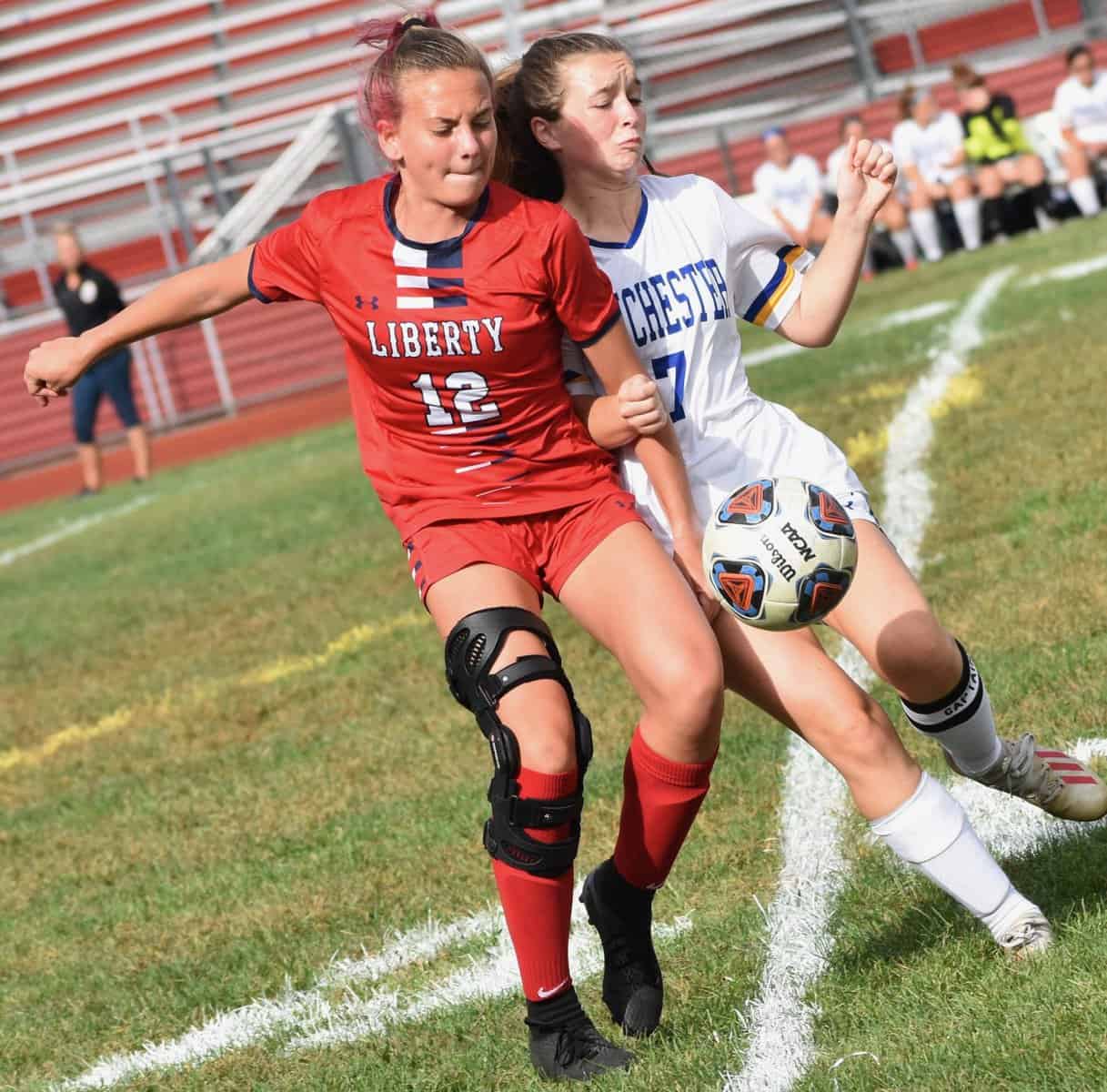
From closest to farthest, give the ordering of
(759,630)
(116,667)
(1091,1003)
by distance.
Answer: (1091,1003) → (759,630) → (116,667)

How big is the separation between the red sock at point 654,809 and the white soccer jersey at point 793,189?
16.8m

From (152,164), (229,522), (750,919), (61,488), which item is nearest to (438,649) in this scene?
(750,919)

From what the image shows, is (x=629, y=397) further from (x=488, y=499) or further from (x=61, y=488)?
(x=61, y=488)

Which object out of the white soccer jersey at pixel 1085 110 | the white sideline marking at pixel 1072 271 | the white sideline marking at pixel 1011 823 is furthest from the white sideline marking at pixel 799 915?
the white soccer jersey at pixel 1085 110

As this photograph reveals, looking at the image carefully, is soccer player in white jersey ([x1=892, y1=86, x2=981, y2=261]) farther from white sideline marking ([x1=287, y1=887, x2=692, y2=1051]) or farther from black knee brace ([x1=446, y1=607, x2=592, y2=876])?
black knee brace ([x1=446, y1=607, x2=592, y2=876])

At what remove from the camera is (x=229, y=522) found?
11.8 m

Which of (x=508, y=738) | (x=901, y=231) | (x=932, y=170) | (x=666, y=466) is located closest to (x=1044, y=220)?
(x=932, y=170)

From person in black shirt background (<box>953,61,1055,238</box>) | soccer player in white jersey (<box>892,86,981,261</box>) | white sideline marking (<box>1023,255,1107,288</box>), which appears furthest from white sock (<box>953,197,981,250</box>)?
white sideline marking (<box>1023,255,1107,288</box>)

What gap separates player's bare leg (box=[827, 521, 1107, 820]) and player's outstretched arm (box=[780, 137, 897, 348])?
0.50 metres

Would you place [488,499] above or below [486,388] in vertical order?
below

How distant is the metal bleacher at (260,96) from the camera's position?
21.8 m

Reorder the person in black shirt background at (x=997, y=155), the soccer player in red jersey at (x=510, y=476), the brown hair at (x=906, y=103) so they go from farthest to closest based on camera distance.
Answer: the brown hair at (x=906, y=103) → the person in black shirt background at (x=997, y=155) → the soccer player in red jersey at (x=510, y=476)

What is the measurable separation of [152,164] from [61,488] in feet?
14.4

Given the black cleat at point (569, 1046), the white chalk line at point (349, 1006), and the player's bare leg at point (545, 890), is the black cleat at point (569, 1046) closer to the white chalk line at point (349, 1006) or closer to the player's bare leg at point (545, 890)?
the player's bare leg at point (545, 890)
